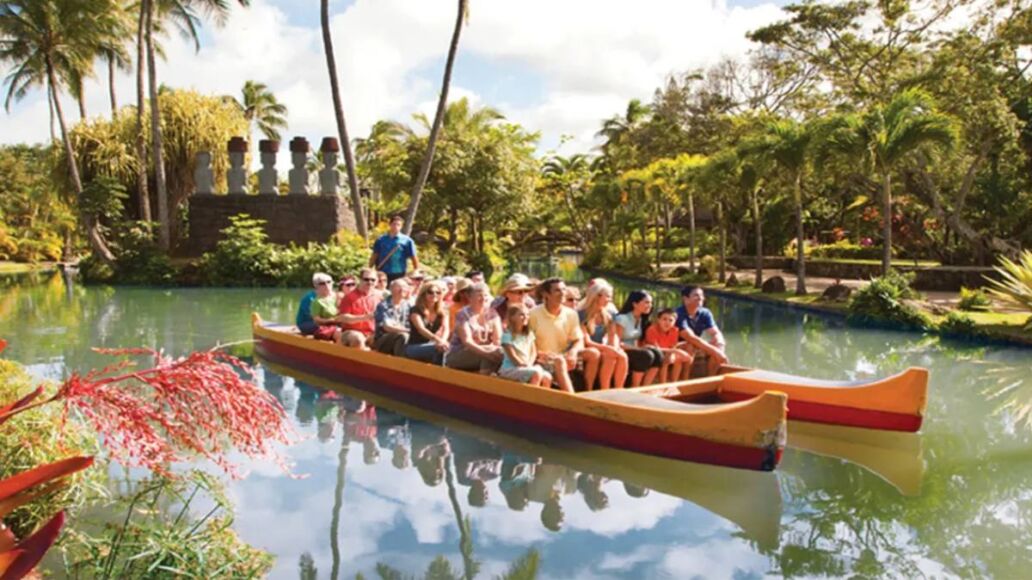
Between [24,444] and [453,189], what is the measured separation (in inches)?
989

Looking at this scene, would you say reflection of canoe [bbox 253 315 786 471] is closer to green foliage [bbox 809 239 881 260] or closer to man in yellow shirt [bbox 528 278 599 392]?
man in yellow shirt [bbox 528 278 599 392]

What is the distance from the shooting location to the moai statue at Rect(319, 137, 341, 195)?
23.3 metres

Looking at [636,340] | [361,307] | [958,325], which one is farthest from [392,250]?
[958,325]

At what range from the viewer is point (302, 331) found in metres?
9.92

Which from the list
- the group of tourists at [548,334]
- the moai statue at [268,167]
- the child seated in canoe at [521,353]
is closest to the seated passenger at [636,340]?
the group of tourists at [548,334]

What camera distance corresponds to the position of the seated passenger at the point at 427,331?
25.7 feet

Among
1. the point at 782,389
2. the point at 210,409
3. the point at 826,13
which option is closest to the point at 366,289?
Result: the point at 782,389

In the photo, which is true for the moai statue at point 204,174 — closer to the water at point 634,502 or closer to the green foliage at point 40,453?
the water at point 634,502

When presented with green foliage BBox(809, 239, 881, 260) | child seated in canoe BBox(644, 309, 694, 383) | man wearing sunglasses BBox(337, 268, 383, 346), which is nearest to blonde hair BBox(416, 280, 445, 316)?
man wearing sunglasses BBox(337, 268, 383, 346)

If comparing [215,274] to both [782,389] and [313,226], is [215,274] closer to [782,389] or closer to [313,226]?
[313,226]

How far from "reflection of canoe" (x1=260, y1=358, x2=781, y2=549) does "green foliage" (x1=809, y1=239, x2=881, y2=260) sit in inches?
1028

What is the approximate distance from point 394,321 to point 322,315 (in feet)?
5.13

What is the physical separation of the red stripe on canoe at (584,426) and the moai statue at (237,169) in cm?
1743

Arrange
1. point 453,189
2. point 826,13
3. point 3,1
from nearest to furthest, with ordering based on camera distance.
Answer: point 826,13 < point 3,1 < point 453,189
